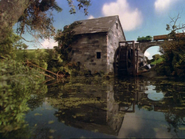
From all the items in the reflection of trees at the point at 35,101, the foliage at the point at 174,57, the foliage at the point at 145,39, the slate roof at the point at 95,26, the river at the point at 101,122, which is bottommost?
the river at the point at 101,122

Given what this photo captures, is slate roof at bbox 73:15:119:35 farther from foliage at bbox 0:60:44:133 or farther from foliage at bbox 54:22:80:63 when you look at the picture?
foliage at bbox 0:60:44:133

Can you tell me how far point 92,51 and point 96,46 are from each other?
69 centimetres

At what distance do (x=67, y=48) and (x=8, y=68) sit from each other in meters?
12.1

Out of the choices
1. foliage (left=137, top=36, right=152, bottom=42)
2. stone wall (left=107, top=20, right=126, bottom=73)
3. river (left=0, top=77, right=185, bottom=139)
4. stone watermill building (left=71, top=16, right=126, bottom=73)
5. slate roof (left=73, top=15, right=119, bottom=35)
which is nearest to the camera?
river (left=0, top=77, right=185, bottom=139)

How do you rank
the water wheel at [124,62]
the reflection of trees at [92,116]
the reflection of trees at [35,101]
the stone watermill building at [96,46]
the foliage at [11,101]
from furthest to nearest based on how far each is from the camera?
the water wheel at [124,62], the stone watermill building at [96,46], the reflection of trees at [35,101], the reflection of trees at [92,116], the foliage at [11,101]

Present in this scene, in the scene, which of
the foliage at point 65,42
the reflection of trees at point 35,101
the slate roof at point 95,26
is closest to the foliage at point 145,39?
the slate roof at point 95,26

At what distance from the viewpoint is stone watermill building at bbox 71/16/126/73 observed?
43.6 feet

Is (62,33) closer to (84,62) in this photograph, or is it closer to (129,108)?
(84,62)

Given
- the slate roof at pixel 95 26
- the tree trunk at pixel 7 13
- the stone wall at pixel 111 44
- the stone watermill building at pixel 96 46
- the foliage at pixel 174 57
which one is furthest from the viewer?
the slate roof at pixel 95 26

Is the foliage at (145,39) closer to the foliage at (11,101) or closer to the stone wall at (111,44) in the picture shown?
the stone wall at (111,44)

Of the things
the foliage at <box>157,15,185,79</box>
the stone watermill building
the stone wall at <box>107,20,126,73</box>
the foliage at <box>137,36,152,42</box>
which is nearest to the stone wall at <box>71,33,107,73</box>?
the stone watermill building

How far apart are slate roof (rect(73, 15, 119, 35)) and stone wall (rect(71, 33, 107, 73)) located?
0.51 metres

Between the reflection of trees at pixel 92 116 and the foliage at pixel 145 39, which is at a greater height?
the foliage at pixel 145 39

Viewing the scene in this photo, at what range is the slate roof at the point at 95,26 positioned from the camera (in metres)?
13.6
